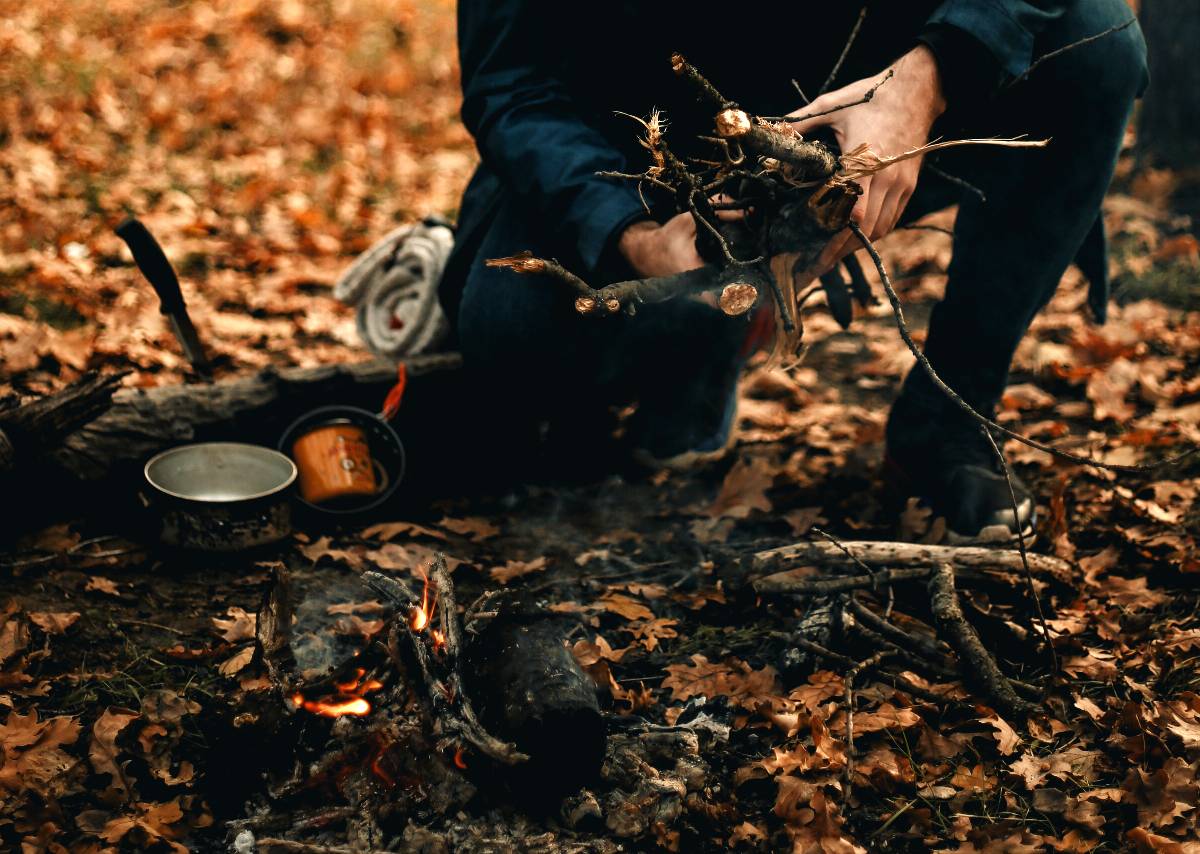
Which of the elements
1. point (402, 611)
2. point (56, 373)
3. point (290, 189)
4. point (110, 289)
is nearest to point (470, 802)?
point (402, 611)

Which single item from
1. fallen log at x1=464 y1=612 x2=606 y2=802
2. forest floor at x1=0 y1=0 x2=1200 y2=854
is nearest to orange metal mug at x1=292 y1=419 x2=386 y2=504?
forest floor at x1=0 y1=0 x2=1200 y2=854

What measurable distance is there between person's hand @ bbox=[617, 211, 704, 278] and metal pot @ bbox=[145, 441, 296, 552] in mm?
1321

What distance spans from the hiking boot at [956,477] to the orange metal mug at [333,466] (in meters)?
1.83

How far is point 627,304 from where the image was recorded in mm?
2283

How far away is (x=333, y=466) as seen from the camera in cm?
330

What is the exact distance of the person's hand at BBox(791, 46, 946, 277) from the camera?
2.37 metres

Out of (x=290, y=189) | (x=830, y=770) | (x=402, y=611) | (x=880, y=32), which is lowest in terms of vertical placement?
(x=830, y=770)

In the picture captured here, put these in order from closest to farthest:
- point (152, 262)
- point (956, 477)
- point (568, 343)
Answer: point (956, 477)
point (568, 343)
point (152, 262)

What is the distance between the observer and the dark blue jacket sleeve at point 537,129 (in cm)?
281

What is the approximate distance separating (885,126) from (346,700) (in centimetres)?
191

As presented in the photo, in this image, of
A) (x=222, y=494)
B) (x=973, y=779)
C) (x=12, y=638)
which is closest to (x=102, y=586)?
(x=12, y=638)

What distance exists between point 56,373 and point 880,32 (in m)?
3.40

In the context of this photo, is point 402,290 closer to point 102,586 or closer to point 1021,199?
point 102,586

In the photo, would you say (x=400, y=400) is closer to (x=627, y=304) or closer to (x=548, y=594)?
(x=548, y=594)
